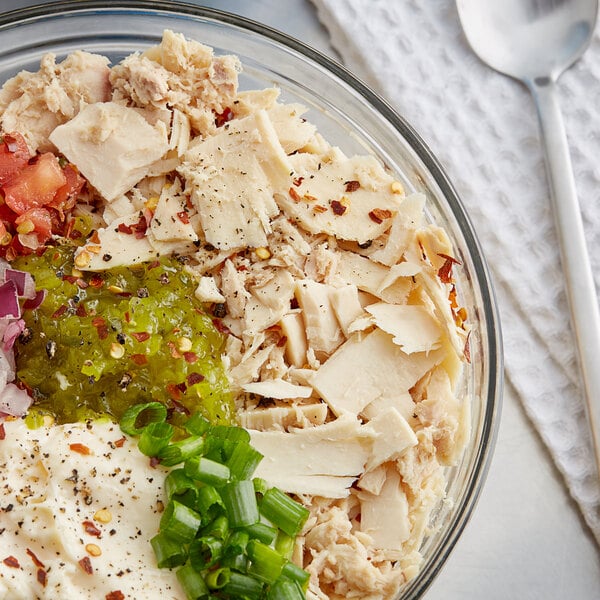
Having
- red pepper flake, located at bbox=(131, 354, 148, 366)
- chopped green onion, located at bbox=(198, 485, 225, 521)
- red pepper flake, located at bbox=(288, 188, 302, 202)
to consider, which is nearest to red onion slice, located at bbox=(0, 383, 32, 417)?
red pepper flake, located at bbox=(131, 354, 148, 366)

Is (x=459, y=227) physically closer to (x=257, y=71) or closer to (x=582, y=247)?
(x=582, y=247)

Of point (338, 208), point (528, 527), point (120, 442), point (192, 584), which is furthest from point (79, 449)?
point (528, 527)

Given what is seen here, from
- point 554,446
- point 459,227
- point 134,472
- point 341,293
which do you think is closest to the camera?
point 134,472

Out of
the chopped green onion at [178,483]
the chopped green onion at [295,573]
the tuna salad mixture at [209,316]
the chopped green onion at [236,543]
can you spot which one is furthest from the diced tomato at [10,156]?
the chopped green onion at [295,573]

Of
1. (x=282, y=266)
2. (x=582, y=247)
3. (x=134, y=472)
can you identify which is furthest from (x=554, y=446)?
(x=134, y=472)

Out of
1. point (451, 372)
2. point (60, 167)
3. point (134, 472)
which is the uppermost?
point (60, 167)

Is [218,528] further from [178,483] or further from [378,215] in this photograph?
[378,215]

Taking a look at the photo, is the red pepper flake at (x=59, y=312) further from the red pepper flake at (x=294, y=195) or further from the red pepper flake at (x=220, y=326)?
the red pepper flake at (x=294, y=195)
